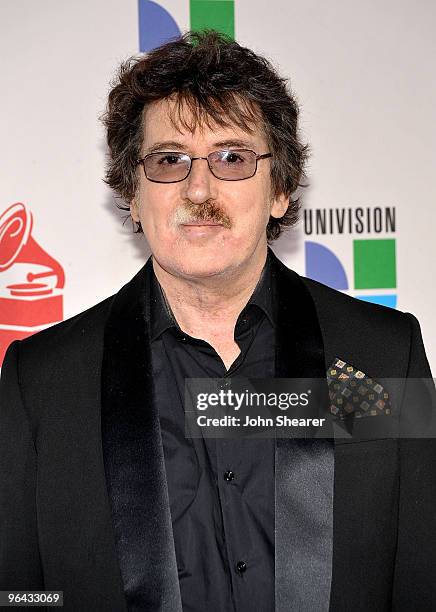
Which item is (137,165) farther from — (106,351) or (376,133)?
(376,133)

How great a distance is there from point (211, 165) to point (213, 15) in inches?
25.2

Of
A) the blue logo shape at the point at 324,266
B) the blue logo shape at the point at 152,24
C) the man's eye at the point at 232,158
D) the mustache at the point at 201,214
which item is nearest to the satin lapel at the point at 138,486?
the mustache at the point at 201,214

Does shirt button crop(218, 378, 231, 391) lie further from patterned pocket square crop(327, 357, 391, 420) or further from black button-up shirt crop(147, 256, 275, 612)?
patterned pocket square crop(327, 357, 391, 420)

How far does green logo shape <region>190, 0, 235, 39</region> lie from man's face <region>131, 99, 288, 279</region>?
0.49 m

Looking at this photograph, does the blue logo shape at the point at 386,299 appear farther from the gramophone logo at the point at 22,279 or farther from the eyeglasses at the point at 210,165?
the gramophone logo at the point at 22,279

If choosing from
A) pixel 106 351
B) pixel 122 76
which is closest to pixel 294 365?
pixel 106 351

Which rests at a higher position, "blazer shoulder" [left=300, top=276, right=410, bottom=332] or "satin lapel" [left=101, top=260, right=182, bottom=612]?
"blazer shoulder" [left=300, top=276, right=410, bottom=332]

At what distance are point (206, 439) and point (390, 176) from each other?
887mm

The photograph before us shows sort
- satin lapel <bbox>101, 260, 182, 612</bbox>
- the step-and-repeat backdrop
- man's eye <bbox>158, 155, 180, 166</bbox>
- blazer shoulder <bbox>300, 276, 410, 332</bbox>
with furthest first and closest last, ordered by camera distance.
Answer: the step-and-repeat backdrop
blazer shoulder <bbox>300, 276, 410, 332</bbox>
man's eye <bbox>158, 155, 180, 166</bbox>
satin lapel <bbox>101, 260, 182, 612</bbox>

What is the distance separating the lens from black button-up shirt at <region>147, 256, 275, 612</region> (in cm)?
136

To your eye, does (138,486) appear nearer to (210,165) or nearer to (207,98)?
(210,165)

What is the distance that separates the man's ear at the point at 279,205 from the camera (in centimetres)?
161

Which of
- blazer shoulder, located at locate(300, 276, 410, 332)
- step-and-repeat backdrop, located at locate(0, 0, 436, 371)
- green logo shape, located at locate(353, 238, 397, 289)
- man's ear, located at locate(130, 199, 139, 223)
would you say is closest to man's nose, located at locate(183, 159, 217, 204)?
man's ear, located at locate(130, 199, 139, 223)

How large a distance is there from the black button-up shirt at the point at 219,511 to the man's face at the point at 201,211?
167 millimetres
